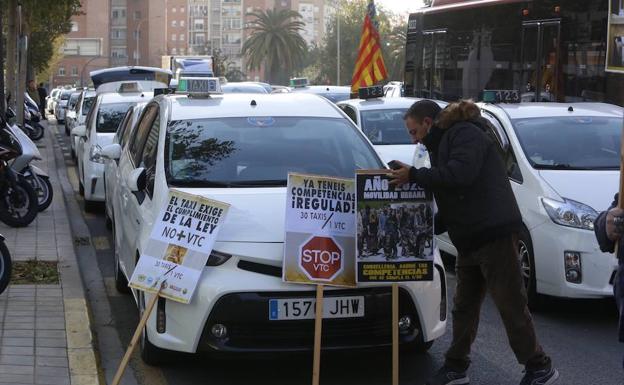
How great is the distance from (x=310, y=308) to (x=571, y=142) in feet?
12.6

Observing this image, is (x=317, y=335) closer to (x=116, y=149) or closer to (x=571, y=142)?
(x=571, y=142)

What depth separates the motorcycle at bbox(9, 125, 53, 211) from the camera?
1152 centimetres

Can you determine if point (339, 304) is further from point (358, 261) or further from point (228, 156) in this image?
point (228, 156)

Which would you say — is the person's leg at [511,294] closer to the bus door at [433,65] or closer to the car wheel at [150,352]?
the car wheel at [150,352]

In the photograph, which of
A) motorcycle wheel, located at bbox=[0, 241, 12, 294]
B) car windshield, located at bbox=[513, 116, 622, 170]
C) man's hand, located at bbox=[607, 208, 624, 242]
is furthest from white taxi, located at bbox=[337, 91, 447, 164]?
man's hand, located at bbox=[607, 208, 624, 242]

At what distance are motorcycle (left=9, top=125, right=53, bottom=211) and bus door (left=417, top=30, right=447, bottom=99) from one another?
28.3ft

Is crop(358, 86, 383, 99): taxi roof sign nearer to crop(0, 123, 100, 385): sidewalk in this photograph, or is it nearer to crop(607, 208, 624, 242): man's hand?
crop(0, 123, 100, 385): sidewalk

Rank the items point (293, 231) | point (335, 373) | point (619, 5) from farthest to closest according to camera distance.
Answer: point (335, 373) < point (293, 231) < point (619, 5)

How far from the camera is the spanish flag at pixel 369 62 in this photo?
18.6m

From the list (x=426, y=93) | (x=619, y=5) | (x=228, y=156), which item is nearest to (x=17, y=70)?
(x=426, y=93)

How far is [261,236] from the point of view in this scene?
5.51 m

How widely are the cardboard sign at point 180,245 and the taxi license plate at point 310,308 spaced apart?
0.47m

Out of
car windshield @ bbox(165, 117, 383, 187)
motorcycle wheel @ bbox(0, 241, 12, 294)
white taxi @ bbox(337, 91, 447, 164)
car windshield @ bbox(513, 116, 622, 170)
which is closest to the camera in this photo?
car windshield @ bbox(165, 117, 383, 187)

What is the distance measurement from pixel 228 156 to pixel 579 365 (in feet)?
8.80
